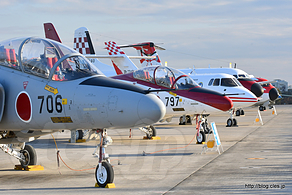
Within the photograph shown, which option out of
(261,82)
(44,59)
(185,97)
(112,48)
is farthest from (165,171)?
(261,82)

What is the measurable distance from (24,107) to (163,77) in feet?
27.1

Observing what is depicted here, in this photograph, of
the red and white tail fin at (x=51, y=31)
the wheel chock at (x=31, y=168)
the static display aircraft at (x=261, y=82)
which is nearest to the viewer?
the wheel chock at (x=31, y=168)

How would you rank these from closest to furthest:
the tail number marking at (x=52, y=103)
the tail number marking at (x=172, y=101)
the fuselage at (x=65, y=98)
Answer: the fuselage at (x=65, y=98), the tail number marking at (x=52, y=103), the tail number marking at (x=172, y=101)

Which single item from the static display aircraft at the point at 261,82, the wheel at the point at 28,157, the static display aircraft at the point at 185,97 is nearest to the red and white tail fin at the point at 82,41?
the static display aircraft at the point at 261,82

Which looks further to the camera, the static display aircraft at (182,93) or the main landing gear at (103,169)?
the static display aircraft at (182,93)

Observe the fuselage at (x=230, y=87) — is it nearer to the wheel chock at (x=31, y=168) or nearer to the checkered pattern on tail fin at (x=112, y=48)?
the checkered pattern on tail fin at (x=112, y=48)

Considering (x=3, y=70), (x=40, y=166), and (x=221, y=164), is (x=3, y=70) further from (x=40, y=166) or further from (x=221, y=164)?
(x=221, y=164)

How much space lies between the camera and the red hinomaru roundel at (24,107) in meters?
7.98

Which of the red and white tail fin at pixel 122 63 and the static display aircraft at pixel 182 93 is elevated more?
the red and white tail fin at pixel 122 63

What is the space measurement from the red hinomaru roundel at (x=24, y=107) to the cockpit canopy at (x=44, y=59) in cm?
48

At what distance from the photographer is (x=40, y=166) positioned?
34.6 feet

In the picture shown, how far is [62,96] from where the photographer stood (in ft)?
25.0

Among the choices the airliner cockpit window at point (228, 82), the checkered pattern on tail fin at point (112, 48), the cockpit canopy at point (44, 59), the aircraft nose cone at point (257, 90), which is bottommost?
the aircraft nose cone at point (257, 90)

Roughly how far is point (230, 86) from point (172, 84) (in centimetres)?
917
